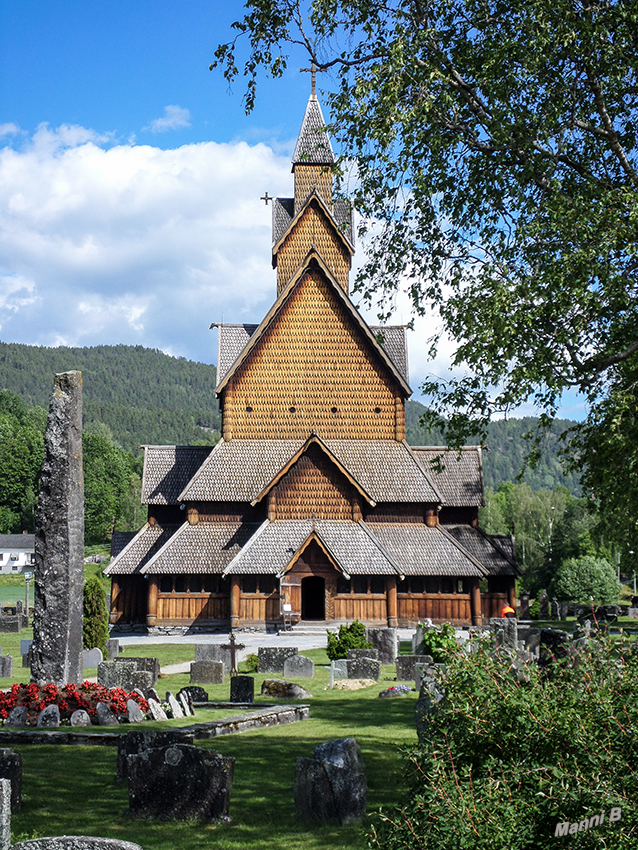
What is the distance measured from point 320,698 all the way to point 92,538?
95368 mm

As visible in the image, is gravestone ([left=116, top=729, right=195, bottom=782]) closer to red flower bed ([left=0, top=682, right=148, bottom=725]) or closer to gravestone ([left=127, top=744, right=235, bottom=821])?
gravestone ([left=127, top=744, right=235, bottom=821])

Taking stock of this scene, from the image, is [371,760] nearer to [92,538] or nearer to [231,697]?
[231,697]

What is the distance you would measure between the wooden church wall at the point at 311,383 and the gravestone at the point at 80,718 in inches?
970

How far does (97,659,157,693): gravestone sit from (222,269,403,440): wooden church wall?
2036cm

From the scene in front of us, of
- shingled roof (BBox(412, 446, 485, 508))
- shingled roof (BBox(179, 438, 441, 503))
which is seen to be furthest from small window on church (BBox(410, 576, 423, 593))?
shingled roof (BBox(412, 446, 485, 508))

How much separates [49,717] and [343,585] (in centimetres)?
Result: 2158

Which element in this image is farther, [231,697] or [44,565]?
[231,697]

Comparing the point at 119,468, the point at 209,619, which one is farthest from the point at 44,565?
the point at 119,468

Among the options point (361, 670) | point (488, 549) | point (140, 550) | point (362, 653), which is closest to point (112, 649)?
point (362, 653)

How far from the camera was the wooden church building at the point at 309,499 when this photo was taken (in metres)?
34.8

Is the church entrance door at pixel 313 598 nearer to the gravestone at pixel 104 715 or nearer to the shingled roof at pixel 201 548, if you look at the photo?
the shingled roof at pixel 201 548

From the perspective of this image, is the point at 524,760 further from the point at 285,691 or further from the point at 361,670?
the point at 361,670

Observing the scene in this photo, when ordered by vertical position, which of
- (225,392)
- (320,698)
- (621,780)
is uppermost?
(225,392)

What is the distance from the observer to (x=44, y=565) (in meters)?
15.8
